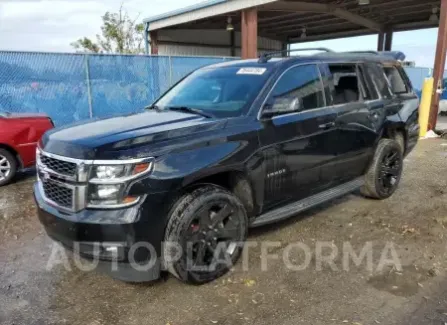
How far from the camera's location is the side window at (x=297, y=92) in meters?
3.74

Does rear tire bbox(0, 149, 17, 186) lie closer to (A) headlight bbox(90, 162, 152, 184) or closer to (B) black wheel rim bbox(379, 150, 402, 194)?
(A) headlight bbox(90, 162, 152, 184)

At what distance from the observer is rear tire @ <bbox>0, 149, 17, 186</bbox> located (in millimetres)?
6375

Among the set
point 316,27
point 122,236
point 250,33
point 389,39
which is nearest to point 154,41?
point 250,33

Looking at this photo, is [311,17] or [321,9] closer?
[321,9]

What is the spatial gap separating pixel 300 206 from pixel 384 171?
6.24 feet

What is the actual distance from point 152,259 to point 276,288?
1.07 metres

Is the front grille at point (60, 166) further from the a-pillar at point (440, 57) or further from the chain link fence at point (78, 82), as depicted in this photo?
the a-pillar at point (440, 57)

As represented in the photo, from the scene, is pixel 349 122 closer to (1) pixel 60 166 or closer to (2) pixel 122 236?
(2) pixel 122 236

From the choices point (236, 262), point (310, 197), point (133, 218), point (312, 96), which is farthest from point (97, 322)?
point (312, 96)

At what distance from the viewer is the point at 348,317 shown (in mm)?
2902

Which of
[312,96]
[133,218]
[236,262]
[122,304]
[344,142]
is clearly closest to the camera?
[133,218]

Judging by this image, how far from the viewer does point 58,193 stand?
311 centimetres

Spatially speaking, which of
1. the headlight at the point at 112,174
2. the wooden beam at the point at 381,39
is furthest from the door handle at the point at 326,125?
the wooden beam at the point at 381,39

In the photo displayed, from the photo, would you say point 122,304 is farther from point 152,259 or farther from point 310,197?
point 310,197
